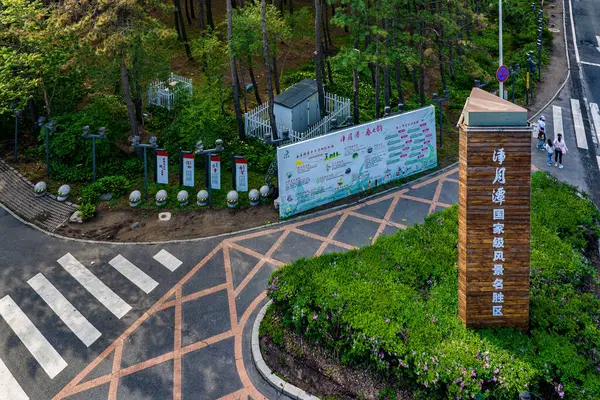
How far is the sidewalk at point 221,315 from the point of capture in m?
11.0

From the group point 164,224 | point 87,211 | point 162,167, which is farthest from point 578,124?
point 87,211

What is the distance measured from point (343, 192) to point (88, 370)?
385 inches

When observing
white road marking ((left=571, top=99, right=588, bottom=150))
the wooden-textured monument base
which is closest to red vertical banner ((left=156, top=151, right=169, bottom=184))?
the wooden-textured monument base

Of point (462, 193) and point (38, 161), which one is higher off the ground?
point (462, 193)

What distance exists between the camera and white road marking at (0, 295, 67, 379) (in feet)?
38.1

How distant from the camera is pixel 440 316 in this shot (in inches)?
437

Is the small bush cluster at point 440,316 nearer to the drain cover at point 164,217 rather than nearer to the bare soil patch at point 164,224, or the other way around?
the bare soil patch at point 164,224

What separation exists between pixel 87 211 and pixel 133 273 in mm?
3982

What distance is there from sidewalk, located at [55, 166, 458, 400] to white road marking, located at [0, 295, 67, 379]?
816mm

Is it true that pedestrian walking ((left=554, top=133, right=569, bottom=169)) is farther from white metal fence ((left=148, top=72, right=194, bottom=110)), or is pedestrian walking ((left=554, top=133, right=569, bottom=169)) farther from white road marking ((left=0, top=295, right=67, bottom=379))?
white road marking ((left=0, top=295, right=67, bottom=379))

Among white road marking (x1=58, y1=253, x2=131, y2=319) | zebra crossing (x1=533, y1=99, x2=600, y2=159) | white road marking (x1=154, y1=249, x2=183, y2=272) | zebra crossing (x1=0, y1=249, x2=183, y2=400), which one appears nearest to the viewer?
zebra crossing (x1=0, y1=249, x2=183, y2=400)

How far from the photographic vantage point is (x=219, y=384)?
11.0 m

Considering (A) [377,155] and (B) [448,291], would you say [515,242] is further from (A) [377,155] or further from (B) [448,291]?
(A) [377,155]

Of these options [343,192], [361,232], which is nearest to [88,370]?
[361,232]
